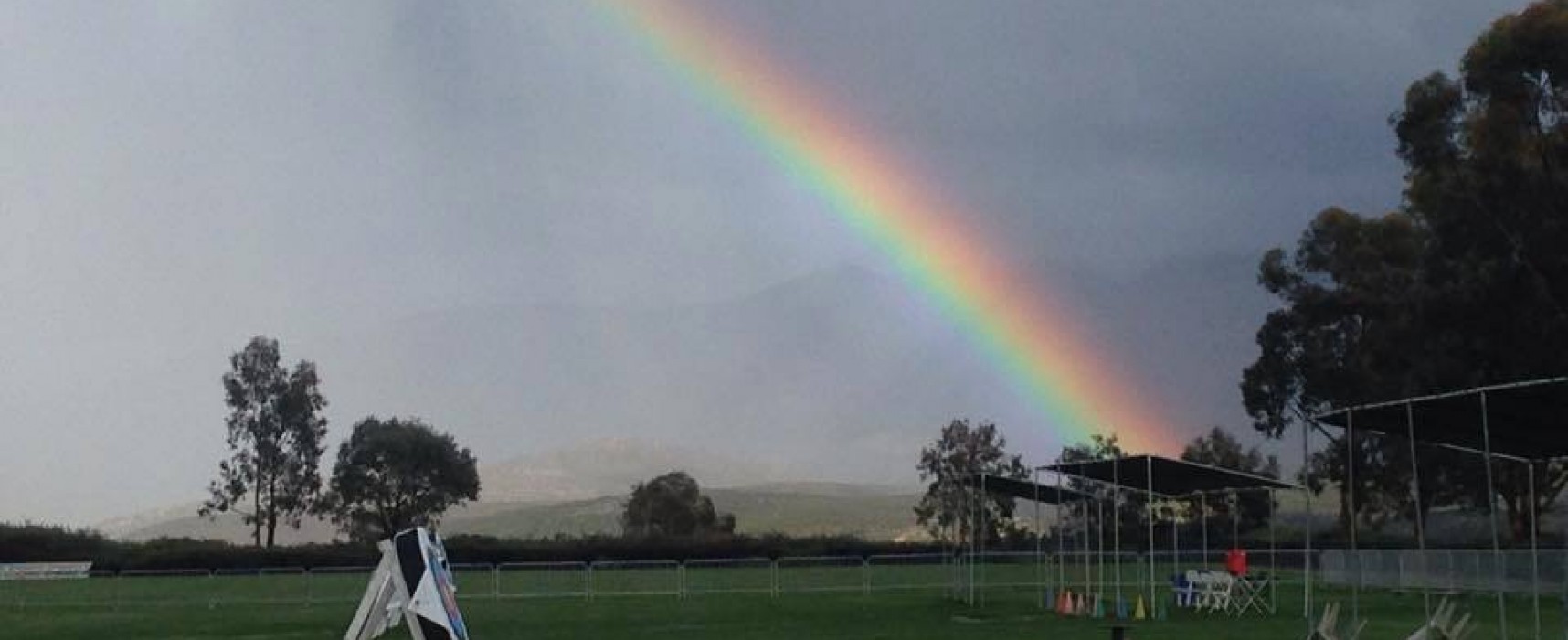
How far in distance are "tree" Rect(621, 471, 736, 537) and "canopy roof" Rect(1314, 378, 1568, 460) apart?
333 feet

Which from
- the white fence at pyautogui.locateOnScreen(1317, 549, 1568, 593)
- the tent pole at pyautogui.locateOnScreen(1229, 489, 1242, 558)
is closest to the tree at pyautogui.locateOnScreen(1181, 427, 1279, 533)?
the tent pole at pyautogui.locateOnScreen(1229, 489, 1242, 558)

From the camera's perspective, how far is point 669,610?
3384cm

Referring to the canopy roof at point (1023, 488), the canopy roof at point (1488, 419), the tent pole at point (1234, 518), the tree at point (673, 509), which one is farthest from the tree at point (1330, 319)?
the tree at point (673, 509)

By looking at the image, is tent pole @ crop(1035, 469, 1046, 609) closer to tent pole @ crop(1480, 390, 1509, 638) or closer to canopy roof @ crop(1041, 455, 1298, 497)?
canopy roof @ crop(1041, 455, 1298, 497)

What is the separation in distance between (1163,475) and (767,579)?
1846 cm

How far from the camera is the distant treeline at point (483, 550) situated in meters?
66.3

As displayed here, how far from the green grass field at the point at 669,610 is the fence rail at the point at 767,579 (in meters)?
0.18

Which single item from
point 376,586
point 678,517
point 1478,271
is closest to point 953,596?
point 1478,271

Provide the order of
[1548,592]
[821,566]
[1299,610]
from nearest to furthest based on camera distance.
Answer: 1. [1299,610]
2. [1548,592]
3. [821,566]

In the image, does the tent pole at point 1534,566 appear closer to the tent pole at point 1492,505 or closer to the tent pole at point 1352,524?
the tent pole at point 1492,505

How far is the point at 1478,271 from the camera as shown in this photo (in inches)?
1578

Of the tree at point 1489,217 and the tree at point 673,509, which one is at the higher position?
the tree at point 1489,217

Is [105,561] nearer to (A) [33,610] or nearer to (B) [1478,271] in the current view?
(A) [33,610]

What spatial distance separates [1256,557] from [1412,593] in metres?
19.4
